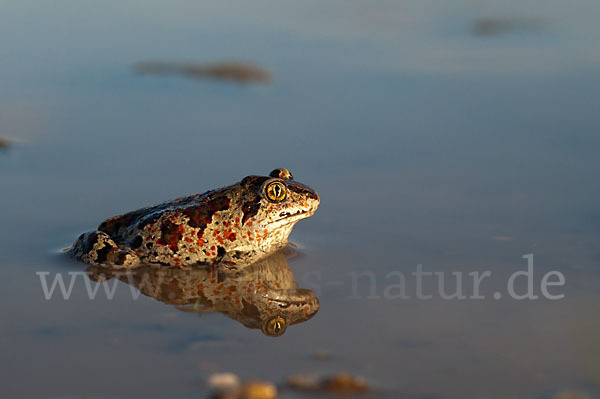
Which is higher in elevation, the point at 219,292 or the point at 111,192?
the point at 111,192

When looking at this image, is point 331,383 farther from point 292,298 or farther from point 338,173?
point 338,173

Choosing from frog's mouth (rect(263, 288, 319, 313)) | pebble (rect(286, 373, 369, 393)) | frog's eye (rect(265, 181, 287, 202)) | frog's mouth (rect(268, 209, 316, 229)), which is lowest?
pebble (rect(286, 373, 369, 393))

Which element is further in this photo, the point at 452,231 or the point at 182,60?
the point at 182,60

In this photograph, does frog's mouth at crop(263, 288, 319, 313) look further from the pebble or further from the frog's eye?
the pebble

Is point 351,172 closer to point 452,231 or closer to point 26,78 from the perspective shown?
point 452,231

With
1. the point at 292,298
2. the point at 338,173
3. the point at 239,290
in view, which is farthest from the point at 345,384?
the point at 338,173

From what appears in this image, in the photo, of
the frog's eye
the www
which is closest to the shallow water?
the www

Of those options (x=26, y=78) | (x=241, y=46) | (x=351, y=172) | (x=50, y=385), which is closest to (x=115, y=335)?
(x=50, y=385)
